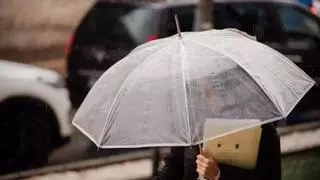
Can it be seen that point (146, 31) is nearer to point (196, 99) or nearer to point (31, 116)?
point (31, 116)

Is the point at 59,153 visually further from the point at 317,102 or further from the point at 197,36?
the point at 197,36

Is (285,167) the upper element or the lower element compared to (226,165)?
lower

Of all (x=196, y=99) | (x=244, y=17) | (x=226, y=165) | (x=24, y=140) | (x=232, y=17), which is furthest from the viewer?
(x=244, y=17)

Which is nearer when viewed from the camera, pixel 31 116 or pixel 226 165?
pixel 226 165

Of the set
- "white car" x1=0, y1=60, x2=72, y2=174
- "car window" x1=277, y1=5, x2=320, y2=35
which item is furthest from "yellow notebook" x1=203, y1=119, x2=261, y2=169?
"car window" x1=277, y1=5, x2=320, y2=35

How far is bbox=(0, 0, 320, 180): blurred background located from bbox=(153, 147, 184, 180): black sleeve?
2202 mm

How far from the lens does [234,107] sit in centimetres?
285

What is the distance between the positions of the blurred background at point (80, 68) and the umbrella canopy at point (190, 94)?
8.26ft

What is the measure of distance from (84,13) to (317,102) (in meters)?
3.08

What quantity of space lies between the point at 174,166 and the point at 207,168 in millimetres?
423

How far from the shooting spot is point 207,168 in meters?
2.91

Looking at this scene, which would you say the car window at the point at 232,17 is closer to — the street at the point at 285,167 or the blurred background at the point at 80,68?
the blurred background at the point at 80,68

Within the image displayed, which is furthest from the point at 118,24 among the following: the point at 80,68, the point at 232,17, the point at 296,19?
the point at 296,19

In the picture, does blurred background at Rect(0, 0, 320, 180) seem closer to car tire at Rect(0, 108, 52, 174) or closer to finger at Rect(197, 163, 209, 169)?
car tire at Rect(0, 108, 52, 174)
